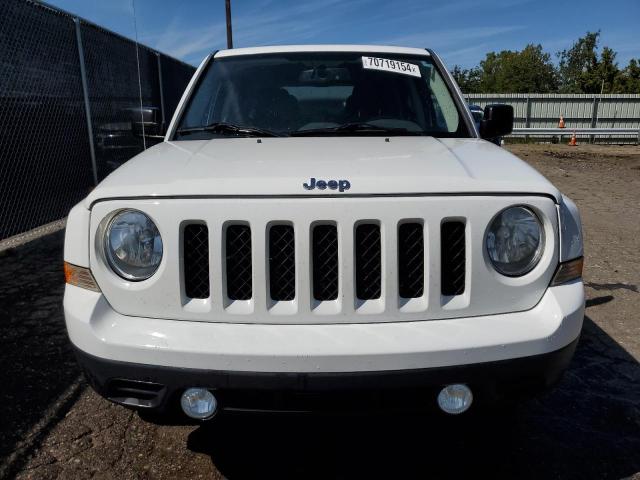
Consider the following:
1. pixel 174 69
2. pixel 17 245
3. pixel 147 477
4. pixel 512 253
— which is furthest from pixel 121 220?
pixel 174 69

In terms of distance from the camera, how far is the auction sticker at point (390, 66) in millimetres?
3295

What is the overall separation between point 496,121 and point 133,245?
7.73ft

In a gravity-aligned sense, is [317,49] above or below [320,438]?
above

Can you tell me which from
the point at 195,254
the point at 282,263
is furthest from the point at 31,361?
the point at 282,263

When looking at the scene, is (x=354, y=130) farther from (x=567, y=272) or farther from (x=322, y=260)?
(x=567, y=272)

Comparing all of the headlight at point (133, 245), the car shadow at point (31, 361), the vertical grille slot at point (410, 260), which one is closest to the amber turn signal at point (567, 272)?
the vertical grille slot at point (410, 260)

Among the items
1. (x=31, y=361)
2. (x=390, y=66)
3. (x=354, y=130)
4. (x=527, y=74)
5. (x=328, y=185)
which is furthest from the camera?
(x=527, y=74)

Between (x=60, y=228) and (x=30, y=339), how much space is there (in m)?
3.42

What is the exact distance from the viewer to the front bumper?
166cm

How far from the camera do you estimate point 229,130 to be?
9.32ft

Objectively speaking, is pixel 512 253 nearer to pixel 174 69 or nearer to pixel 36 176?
pixel 36 176

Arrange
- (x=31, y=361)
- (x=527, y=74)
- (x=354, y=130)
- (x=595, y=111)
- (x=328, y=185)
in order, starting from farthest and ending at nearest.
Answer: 1. (x=527, y=74)
2. (x=595, y=111)
3. (x=31, y=361)
4. (x=354, y=130)
5. (x=328, y=185)

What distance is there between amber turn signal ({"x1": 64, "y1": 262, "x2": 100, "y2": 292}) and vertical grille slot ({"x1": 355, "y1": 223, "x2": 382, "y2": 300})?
0.90m

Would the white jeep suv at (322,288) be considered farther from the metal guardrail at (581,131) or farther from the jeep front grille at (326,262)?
the metal guardrail at (581,131)
